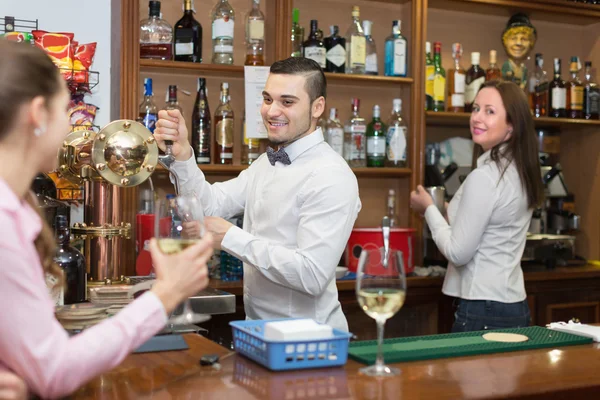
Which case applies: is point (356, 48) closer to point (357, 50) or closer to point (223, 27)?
point (357, 50)

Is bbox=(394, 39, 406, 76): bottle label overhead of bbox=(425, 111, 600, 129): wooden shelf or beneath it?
overhead

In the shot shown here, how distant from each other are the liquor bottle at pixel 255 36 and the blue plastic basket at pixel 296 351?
192 cm

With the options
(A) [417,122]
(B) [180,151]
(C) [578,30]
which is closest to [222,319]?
(B) [180,151]

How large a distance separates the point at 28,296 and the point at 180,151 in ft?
4.61

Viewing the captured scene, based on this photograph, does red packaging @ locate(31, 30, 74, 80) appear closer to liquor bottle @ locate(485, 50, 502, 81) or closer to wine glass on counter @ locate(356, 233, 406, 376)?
wine glass on counter @ locate(356, 233, 406, 376)

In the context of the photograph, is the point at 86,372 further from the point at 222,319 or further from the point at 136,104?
the point at 136,104

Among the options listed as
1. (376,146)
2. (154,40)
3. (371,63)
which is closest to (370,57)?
(371,63)

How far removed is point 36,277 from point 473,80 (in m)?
3.03

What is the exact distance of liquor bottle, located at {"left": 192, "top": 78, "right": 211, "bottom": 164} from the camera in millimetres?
3154

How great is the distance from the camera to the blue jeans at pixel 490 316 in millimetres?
2789

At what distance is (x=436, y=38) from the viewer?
3826 millimetres

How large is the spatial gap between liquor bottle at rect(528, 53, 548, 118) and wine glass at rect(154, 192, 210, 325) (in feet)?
9.65

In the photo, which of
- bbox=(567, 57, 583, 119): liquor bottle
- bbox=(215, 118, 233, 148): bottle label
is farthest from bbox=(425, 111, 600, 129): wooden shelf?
bbox=(215, 118, 233, 148): bottle label

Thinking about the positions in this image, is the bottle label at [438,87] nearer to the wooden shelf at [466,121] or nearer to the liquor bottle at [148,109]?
the wooden shelf at [466,121]
